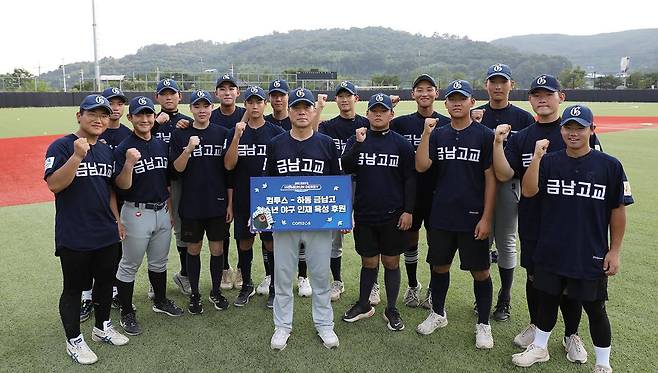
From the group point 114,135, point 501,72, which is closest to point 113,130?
point 114,135

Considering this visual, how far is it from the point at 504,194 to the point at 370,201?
1266mm

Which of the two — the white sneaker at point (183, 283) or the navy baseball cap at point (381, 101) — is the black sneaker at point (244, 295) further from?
the navy baseball cap at point (381, 101)

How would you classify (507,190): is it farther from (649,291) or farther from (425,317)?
(649,291)

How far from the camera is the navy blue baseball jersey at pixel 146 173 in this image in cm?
436

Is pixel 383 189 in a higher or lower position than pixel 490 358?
higher

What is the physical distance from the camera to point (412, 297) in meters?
5.04

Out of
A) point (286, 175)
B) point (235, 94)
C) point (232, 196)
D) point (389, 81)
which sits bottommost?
point (232, 196)

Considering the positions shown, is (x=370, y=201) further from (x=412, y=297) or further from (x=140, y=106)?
(x=140, y=106)

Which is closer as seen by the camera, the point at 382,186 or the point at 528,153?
the point at 528,153

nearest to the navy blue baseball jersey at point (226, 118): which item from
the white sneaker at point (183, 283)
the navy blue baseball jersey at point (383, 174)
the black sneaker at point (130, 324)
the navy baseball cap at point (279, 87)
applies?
the navy baseball cap at point (279, 87)

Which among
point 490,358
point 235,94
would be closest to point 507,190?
point 490,358

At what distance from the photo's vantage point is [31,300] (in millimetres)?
5000

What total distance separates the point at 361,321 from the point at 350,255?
5.96 ft

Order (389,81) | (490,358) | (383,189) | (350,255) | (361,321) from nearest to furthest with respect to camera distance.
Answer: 1. (490,358)
2. (383,189)
3. (361,321)
4. (350,255)
5. (389,81)
